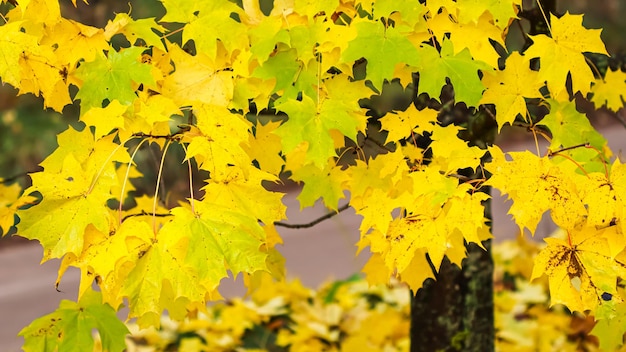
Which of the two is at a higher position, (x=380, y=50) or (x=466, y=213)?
(x=380, y=50)

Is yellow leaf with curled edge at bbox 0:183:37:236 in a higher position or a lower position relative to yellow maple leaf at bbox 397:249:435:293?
lower

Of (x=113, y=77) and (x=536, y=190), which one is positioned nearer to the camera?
(x=536, y=190)

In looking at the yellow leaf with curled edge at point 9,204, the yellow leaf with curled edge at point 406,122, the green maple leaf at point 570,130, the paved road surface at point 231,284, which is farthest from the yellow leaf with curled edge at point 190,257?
the paved road surface at point 231,284

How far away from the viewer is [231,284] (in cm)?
504

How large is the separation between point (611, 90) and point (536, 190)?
0.84 metres

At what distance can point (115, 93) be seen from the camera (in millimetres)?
1420

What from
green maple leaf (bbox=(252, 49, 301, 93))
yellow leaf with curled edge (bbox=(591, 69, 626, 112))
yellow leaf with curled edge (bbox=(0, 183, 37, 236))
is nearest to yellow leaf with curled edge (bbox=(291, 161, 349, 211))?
green maple leaf (bbox=(252, 49, 301, 93))

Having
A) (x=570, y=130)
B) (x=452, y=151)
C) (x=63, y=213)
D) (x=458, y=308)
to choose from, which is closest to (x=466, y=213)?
(x=452, y=151)

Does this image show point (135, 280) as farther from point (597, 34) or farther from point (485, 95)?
point (597, 34)

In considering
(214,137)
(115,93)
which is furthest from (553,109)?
(115,93)

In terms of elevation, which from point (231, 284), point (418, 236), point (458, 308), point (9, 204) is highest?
point (418, 236)

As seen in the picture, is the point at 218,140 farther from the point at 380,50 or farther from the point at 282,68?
the point at 380,50

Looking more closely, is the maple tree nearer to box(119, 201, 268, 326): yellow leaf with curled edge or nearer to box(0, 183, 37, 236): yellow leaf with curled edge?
box(119, 201, 268, 326): yellow leaf with curled edge

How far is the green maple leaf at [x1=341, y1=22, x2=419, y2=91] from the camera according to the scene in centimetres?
132
